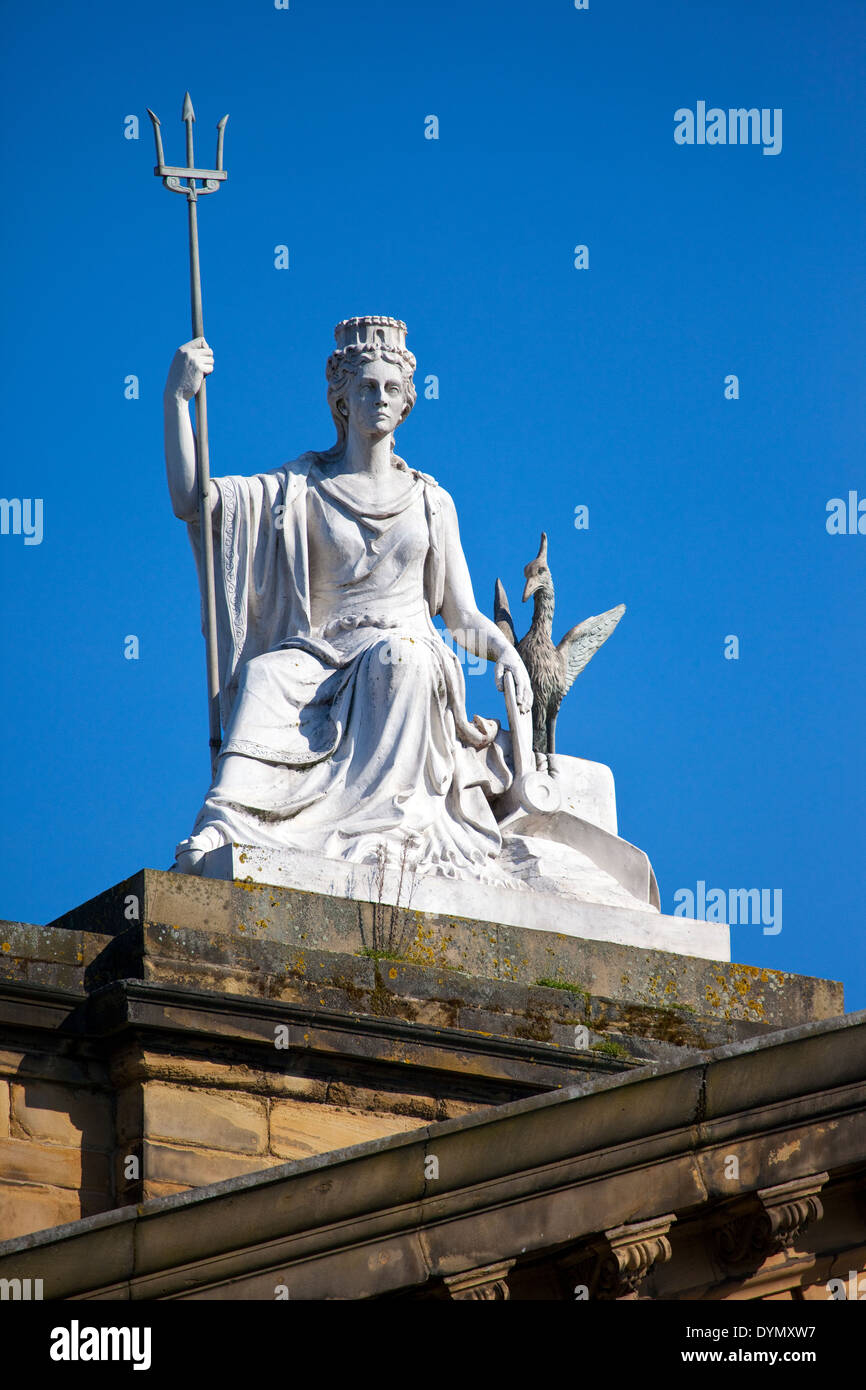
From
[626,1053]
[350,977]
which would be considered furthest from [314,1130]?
[626,1053]

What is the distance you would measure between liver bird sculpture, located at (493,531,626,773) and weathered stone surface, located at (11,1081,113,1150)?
4199 mm

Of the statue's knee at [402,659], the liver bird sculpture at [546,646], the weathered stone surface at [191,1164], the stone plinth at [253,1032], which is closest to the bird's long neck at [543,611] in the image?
the liver bird sculpture at [546,646]

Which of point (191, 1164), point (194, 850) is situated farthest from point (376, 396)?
point (191, 1164)

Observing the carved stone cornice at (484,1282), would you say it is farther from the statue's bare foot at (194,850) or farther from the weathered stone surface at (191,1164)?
the statue's bare foot at (194,850)

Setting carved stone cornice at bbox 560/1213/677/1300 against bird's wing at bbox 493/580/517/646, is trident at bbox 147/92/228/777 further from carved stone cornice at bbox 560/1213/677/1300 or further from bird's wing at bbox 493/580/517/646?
carved stone cornice at bbox 560/1213/677/1300

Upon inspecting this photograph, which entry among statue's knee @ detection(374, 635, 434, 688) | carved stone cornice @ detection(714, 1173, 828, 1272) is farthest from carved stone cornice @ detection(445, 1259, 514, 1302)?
statue's knee @ detection(374, 635, 434, 688)

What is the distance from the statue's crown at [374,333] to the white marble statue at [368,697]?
0.01 m

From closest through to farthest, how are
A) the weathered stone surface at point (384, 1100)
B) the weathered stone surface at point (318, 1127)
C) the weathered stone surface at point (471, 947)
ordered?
the weathered stone surface at point (318, 1127) < the weathered stone surface at point (384, 1100) < the weathered stone surface at point (471, 947)

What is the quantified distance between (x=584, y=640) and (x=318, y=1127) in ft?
15.5

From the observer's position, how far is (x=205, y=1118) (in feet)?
40.1

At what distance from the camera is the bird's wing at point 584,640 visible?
1619cm

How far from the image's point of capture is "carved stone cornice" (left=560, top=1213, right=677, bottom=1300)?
9.29 metres
